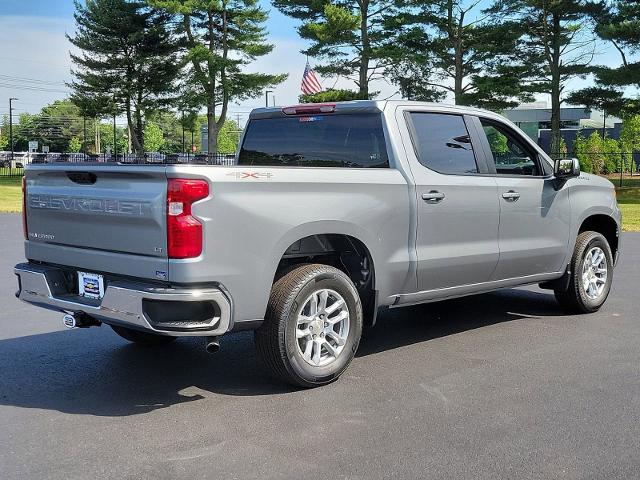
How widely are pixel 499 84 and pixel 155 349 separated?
103ft

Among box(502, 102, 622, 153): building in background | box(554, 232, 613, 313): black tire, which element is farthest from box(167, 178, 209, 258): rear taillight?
box(502, 102, 622, 153): building in background

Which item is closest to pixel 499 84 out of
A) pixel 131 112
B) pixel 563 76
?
pixel 563 76

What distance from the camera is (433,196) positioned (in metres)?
5.50

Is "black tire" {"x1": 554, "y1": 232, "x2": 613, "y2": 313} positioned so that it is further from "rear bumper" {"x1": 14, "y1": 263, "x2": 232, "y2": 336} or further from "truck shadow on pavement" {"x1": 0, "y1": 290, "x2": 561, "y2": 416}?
"rear bumper" {"x1": 14, "y1": 263, "x2": 232, "y2": 336}

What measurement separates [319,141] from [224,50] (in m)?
39.1

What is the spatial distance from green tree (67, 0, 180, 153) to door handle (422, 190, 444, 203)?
4013cm

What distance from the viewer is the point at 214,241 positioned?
424cm

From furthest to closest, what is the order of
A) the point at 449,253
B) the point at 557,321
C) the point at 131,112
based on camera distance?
1. the point at 131,112
2. the point at 557,321
3. the point at 449,253

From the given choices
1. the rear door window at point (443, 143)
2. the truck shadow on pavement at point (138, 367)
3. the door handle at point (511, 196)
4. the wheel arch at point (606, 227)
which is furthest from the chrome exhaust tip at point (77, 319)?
the wheel arch at point (606, 227)

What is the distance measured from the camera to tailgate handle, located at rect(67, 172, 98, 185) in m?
4.63

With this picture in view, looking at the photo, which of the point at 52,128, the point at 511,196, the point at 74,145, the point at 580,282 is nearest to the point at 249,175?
the point at 511,196

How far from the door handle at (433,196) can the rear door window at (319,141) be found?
1.22ft

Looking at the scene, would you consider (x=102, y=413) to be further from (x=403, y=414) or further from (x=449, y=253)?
(x=449, y=253)

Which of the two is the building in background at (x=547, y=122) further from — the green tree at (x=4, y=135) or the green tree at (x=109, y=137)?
the green tree at (x=4, y=135)
